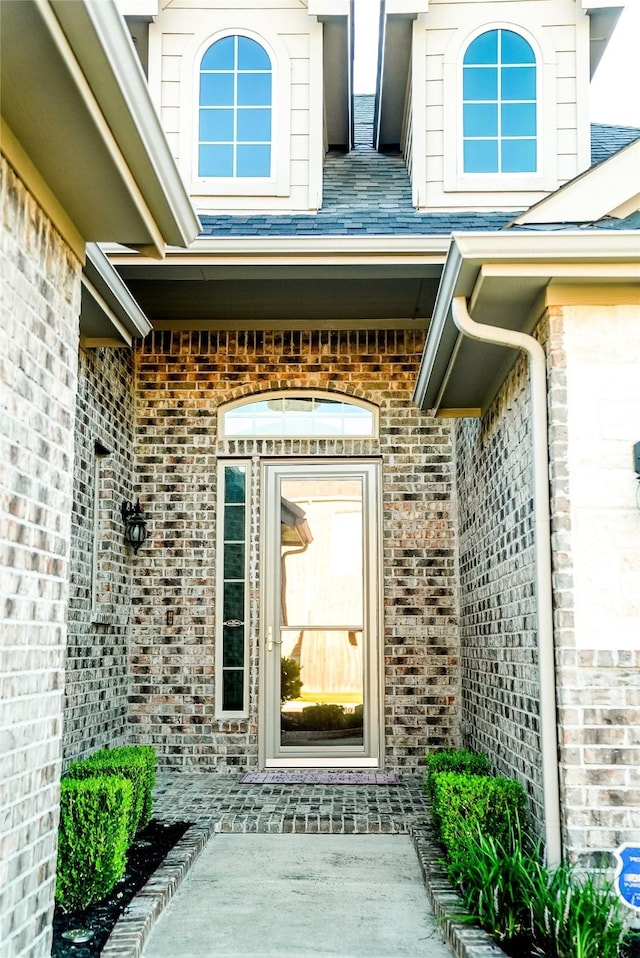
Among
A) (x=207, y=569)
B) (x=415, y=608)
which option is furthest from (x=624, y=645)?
(x=207, y=569)

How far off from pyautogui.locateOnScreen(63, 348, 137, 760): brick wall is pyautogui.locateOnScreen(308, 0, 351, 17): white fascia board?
117 inches

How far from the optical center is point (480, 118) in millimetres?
7461

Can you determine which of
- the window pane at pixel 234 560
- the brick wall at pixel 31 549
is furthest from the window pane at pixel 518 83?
the brick wall at pixel 31 549

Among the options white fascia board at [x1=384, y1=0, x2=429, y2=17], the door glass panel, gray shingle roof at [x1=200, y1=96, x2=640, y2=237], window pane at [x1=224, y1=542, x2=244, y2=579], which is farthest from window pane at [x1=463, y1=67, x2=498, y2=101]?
window pane at [x1=224, y1=542, x2=244, y2=579]

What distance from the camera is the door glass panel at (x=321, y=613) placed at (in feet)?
24.4

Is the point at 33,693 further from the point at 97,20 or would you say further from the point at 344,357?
the point at 344,357

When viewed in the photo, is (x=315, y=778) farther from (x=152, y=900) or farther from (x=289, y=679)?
(x=152, y=900)

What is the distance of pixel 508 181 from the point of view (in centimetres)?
732

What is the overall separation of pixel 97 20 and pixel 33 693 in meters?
2.15

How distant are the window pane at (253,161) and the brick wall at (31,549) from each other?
3.95 meters

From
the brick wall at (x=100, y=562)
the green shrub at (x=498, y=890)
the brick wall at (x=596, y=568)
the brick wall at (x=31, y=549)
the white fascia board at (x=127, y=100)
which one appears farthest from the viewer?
the brick wall at (x=100, y=562)

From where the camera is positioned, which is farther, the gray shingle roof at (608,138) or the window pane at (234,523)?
the gray shingle roof at (608,138)

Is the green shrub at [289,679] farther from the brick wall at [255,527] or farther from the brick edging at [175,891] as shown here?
the brick edging at [175,891]

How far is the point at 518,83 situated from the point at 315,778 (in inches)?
215
